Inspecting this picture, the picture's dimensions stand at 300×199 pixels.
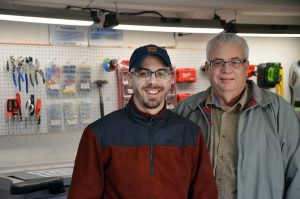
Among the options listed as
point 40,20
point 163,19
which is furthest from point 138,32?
point 40,20

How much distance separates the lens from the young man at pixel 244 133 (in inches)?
76.3

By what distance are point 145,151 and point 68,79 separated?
2.20 meters

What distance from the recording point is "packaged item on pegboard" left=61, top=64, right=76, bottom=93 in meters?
3.67

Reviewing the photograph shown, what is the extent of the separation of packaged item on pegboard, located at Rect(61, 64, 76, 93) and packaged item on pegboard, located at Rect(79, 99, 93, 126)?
152 millimetres

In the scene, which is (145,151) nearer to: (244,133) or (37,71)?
(244,133)

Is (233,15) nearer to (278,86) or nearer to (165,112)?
(278,86)

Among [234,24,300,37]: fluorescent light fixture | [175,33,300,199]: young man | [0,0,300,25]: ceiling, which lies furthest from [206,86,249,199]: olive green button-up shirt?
[234,24,300,37]: fluorescent light fixture

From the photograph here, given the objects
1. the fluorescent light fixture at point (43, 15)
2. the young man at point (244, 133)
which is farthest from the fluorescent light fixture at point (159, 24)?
the young man at point (244, 133)

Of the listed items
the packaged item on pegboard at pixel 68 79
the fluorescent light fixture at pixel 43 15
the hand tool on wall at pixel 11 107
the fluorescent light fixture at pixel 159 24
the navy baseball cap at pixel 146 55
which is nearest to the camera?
the navy baseball cap at pixel 146 55

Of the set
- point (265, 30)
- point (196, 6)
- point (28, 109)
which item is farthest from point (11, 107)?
point (265, 30)

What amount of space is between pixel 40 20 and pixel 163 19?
939 mm

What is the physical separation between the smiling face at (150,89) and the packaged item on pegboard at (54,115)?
203 cm

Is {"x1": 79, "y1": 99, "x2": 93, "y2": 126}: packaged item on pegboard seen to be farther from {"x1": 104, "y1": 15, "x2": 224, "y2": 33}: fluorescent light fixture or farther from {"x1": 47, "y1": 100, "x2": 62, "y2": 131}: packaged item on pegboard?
{"x1": 104, "y1": 15, "x2": 224, "y2": 33}: fluorescent light fixture

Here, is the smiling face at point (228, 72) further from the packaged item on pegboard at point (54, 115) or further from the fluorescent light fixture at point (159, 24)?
the packaged item on pegboard at point (54, 115)
